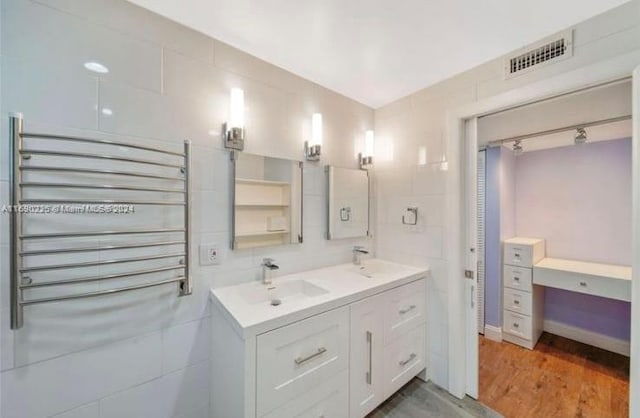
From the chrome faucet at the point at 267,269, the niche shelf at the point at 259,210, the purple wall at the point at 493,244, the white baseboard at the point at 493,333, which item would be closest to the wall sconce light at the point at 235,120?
the niche shelf at the point at 259,210

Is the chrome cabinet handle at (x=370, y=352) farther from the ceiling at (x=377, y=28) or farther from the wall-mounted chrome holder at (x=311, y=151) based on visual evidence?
the ceiling at (x=377, y=28)

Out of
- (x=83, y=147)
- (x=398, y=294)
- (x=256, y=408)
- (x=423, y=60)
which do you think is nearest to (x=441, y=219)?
(x=398, y=294)

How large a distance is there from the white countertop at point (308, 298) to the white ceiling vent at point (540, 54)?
4.61ft

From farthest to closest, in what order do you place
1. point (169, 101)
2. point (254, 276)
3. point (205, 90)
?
1. point (254, 276)
2. point (205, 90)
3. point (169, 101)

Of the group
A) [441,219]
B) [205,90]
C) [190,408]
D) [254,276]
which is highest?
[205,90]

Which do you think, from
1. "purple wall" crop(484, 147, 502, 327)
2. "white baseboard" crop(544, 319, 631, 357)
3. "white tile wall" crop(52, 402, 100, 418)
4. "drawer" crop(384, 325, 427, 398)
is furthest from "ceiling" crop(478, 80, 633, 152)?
"white tile wall" crop(52, 402, 100, 418)

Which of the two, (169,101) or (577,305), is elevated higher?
(169,101)

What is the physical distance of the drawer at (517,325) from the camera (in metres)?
2.43

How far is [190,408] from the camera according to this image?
1.30 m

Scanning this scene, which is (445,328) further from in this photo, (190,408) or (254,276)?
(190,408)

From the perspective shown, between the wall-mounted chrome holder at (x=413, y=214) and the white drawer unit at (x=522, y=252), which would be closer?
the wall-mounted chrome holder at (x=413, y=214)

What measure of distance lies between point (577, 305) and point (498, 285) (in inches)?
30.7

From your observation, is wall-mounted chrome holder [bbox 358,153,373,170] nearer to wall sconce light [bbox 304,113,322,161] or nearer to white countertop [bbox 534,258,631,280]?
wall sconce light [bbox 304,113,322,161]

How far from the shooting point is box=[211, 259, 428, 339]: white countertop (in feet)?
3.48
